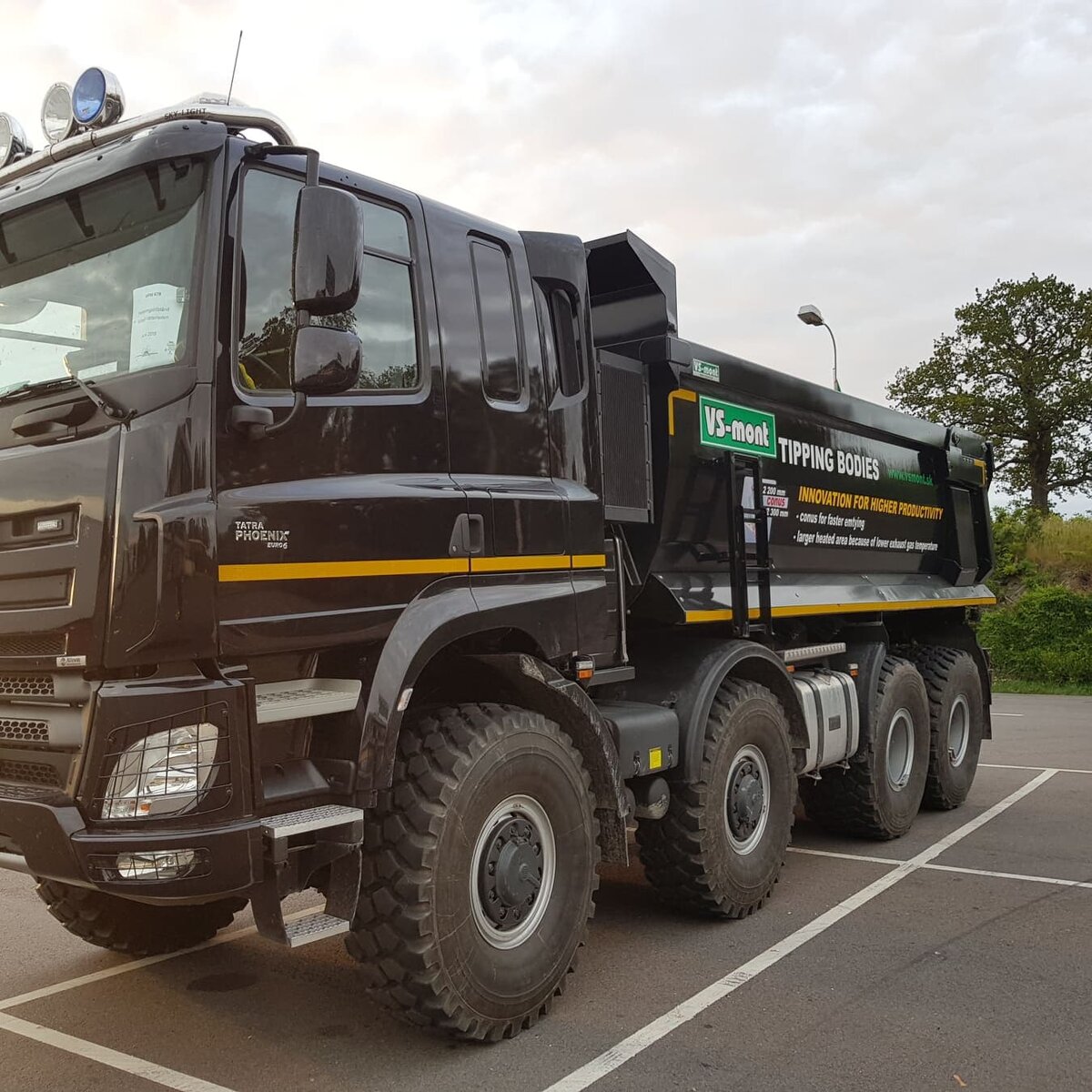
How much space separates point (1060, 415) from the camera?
133 ft

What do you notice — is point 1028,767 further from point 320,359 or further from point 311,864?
point 320,359

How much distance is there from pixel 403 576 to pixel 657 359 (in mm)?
2161

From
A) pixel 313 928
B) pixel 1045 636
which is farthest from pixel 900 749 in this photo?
pixel 1045 636

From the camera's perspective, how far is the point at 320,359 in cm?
337

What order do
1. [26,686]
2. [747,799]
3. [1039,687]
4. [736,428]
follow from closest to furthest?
[26,686] → [747,799] → [736,428] → [1039,687]

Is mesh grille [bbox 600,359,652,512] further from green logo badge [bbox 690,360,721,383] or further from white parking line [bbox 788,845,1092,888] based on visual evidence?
white parking line [bbox 788,845,1092,888]

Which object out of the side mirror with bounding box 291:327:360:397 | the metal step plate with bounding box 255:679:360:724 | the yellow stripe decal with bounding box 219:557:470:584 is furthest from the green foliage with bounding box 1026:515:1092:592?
the side mirror with bounding box 291:327:360:397

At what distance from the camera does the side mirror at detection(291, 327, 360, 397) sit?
11.0ft

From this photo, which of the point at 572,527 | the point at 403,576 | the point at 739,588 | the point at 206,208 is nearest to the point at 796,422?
the point at 739,588

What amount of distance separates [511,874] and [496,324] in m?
2.10

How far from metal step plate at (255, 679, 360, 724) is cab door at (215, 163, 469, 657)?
0.16 m

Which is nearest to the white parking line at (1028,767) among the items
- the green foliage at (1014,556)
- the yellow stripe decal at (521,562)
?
the yellow stripe decal at (521,562)

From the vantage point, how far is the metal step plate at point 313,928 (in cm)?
338

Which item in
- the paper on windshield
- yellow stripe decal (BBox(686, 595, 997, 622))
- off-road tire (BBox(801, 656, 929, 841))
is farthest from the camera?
off-road tire (BBox(801, 656, 929, 841))
